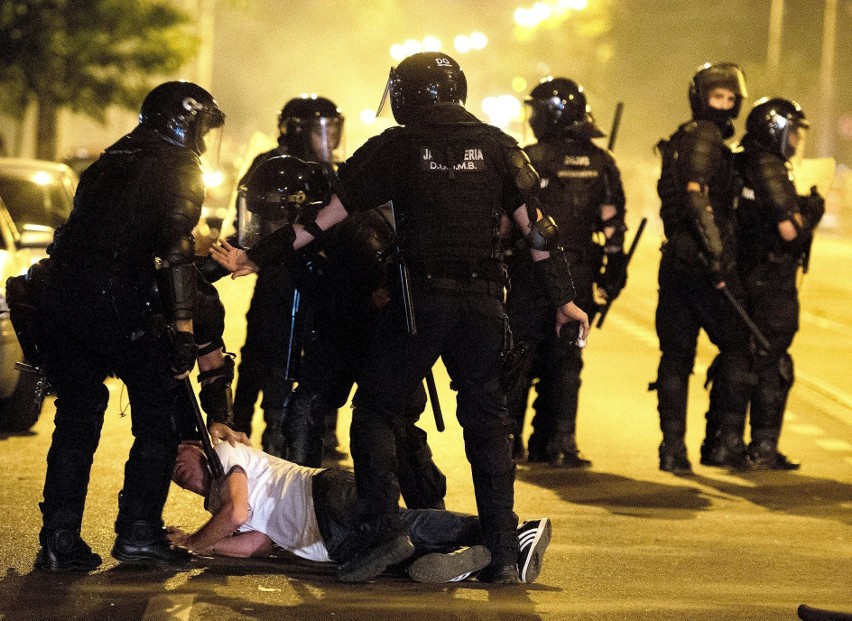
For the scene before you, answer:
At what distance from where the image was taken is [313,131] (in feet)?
28.2

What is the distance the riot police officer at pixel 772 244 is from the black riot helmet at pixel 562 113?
872 mm

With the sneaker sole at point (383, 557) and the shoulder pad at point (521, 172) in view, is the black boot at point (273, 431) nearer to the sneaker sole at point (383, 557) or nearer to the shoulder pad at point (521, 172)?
the sneaker sole at point (383, 557)

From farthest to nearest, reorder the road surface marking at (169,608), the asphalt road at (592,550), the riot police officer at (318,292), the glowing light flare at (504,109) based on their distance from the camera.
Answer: the glowing light flare at (504,109) → the riot police officer at (318,292) → the asphalt road at (592,550) → the road surface marking at (169,608)

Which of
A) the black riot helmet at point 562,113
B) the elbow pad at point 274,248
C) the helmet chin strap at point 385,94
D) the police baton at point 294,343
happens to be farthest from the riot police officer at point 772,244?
the elbow pad at point 274,248

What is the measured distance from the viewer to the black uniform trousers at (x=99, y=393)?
6.04 m

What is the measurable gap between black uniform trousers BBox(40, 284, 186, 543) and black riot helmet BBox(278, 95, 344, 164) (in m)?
2.63

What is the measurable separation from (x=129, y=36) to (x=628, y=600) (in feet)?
60.0

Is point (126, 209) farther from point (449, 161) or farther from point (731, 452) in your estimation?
point (731, 452)

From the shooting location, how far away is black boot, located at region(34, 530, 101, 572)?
6043 millimetres

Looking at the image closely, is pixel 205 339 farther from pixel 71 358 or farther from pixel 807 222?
pixel 807 222

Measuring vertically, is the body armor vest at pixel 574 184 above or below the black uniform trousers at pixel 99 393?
above

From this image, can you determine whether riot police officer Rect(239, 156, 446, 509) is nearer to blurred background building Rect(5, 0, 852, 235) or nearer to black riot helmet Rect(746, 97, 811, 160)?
black riot helmet Rect(746, 97, 811, 160)

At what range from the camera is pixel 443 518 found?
622cm

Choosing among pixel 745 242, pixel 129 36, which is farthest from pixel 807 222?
pixel 129 36
